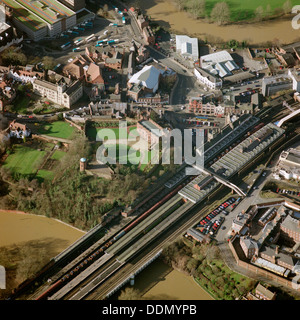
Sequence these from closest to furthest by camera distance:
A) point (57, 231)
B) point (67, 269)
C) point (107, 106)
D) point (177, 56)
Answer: point (67, 269), point (57, 231), point (107, 106), point (177, 56)

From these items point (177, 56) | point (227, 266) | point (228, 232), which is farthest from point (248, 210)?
point (177, 56)

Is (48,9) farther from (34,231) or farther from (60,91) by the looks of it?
(34,231)

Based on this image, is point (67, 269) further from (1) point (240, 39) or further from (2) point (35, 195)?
(1) point (240, 39)

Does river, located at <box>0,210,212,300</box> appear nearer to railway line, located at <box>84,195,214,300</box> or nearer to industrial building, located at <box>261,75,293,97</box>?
railway line, located at <box>84,195,214,300</box>
